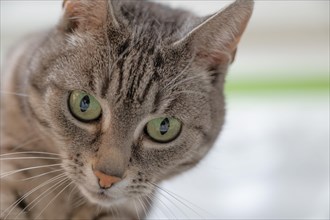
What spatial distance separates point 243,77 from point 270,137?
2.11 ft

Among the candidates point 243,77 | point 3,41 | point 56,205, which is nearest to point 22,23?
point 3,41

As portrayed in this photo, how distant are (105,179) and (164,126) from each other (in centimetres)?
21

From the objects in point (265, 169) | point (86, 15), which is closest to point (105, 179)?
point (86, 15)

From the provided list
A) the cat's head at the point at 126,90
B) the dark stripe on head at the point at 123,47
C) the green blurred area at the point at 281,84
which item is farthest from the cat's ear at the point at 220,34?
the green blurred area at the point at 281,84

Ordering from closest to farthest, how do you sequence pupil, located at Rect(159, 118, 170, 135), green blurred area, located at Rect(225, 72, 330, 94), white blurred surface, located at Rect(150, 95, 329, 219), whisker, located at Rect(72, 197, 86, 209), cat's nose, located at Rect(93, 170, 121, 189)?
cat's nose, located at Rect(93, 170, 121, 189)
pupil, located at Rect(159, 118, 170, 135)
whisker, located at Rect(72, 197, 86, 209)
white blurred surface, located at Rect(150, 95, 329, 219)
green blurred area, located at Rect(225, 72, 330, 94)

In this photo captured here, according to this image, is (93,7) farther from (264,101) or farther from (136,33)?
(264,101)

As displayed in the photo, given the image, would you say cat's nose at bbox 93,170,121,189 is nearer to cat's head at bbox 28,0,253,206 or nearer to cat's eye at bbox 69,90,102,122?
cat's head at bbox 28,0,253,206

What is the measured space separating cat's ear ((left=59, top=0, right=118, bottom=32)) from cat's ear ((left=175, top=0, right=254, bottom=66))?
19 centimetres

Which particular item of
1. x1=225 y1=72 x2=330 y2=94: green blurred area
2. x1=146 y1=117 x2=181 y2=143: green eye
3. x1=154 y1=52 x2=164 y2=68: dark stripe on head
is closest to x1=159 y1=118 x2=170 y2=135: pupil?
x1=146 y1=117 x2=181 y2=143: green eye

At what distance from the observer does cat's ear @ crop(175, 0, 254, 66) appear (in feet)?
4.81

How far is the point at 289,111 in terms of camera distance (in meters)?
2.48

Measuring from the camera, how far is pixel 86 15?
5.00 feet

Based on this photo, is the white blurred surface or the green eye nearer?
the green eye

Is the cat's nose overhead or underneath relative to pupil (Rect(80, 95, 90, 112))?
underneath
